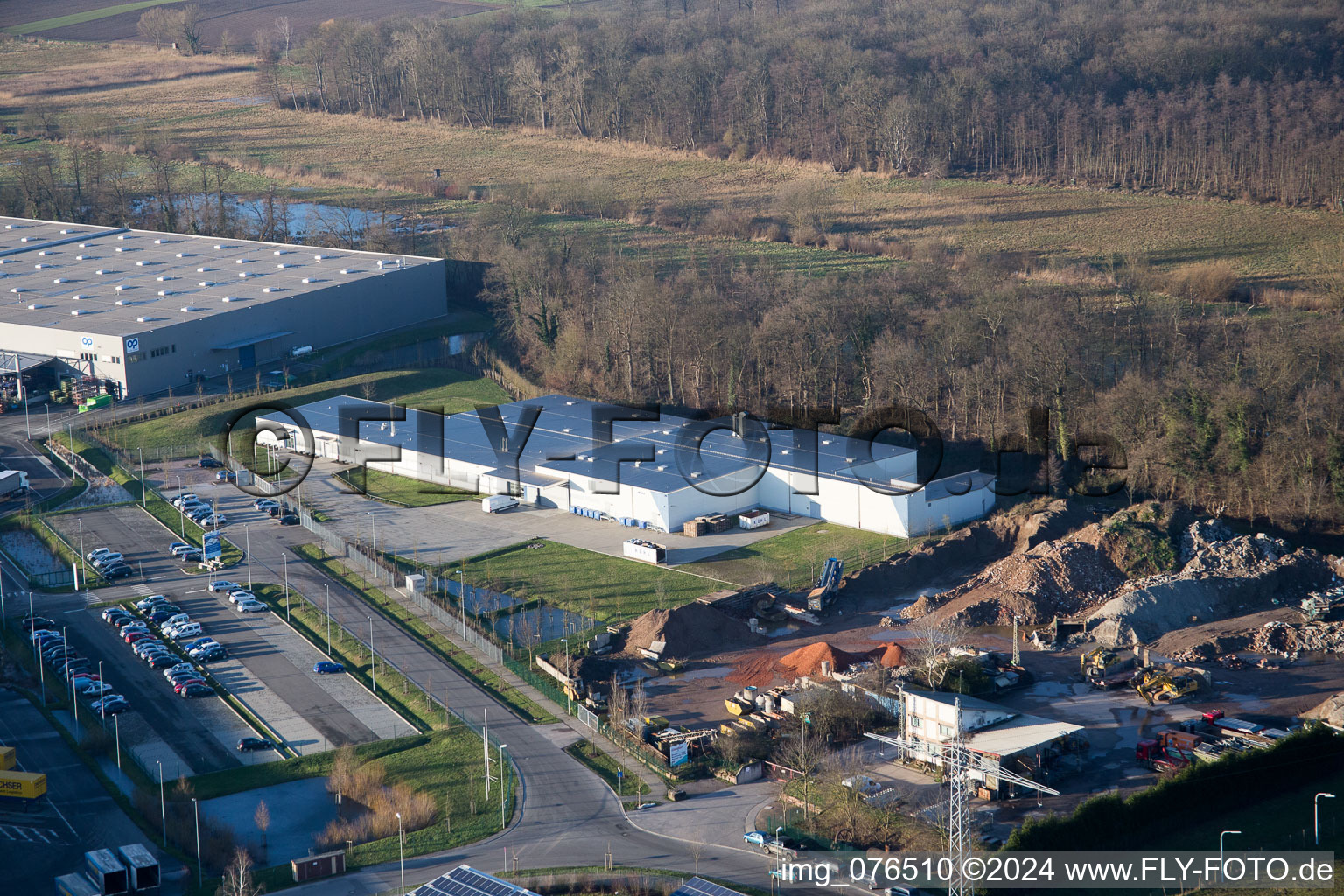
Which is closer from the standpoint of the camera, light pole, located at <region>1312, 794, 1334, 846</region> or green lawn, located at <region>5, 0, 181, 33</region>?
light pole, located at <region>1312, 794, 1334, 846</region>

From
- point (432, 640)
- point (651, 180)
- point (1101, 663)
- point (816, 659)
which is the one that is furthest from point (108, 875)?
point (651, 180)

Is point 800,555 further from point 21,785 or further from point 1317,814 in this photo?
point 21,785

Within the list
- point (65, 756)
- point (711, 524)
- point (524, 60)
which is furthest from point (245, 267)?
point (524, 60)

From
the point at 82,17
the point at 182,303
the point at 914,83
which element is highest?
the point at 82,17

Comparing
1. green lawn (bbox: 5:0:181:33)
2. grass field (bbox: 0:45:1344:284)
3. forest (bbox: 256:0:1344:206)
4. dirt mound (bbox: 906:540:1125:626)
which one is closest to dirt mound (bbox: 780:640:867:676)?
dirt mound (bbox: 906:540:1125:626)

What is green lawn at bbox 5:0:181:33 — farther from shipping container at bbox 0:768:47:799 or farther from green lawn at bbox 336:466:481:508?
shipping container at bbox 0:768:47:799

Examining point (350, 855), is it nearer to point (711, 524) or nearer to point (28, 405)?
point (711, 524)

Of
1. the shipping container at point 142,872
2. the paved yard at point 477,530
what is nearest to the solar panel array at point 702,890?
the shipping container at point 142,872
